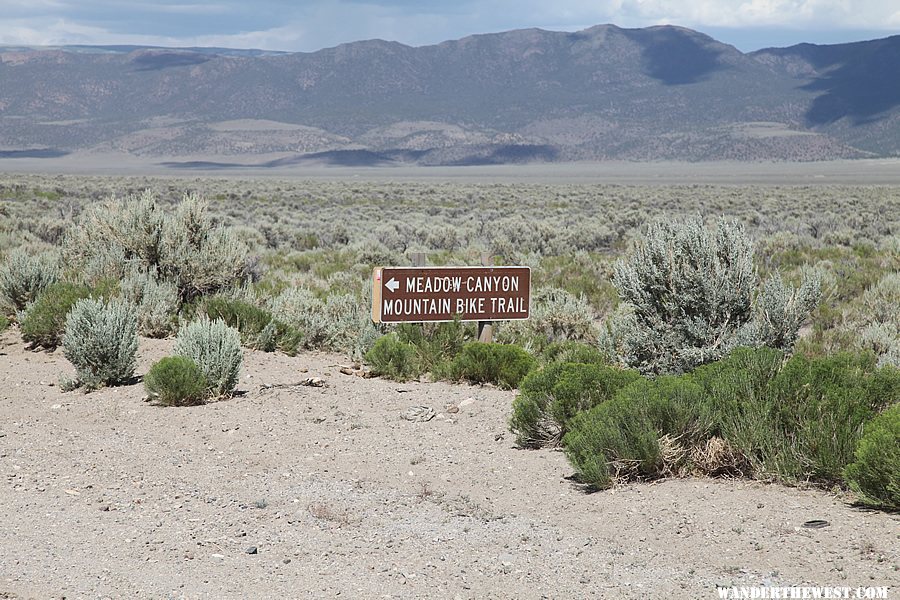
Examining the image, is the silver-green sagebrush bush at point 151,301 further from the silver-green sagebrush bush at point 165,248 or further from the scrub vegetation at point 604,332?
the silver-green sagebrush bush at point 165,248

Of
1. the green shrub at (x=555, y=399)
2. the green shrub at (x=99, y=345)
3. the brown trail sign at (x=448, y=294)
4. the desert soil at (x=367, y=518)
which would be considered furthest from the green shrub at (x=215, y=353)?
the green shrub at (x=555, y=399)

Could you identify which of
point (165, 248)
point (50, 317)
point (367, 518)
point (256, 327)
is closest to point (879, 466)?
point (367, 518)

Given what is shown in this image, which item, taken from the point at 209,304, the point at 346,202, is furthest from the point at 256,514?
the point at 346,202

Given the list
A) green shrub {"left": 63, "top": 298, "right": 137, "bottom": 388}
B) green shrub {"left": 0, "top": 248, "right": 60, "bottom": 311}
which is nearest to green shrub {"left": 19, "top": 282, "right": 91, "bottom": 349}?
green shrub {"left": 0, "top": 248, "right": 60, "bottom": 311}

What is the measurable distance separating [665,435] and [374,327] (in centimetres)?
532

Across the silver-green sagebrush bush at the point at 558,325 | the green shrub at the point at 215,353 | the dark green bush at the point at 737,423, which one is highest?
the dark green bush at the point at 737,423

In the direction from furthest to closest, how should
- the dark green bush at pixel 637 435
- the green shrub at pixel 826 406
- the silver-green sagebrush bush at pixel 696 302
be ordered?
the silver-green sagebrush bush at pixel 696 302
the dark green bush at pixel 637 435
the green shrub at pixel 826 406

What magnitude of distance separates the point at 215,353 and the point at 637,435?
394cm

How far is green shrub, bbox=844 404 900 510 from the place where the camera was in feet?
15.1

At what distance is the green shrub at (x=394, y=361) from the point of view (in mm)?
9047

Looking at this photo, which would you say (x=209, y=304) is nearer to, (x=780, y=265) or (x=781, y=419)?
(x=781, y=419)

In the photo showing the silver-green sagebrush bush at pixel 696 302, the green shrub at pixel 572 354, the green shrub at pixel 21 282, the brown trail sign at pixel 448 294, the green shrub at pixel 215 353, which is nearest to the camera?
the green shrub at pixel 215 353

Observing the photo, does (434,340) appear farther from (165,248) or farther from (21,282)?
(21,282)

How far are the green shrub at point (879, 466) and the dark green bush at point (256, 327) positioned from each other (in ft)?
22.1
